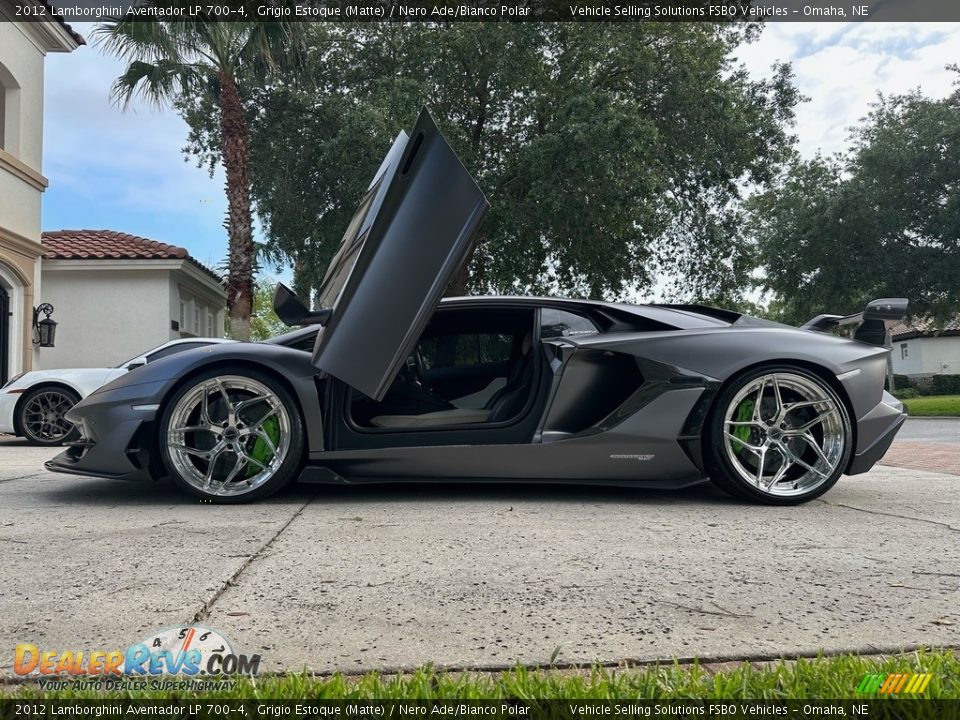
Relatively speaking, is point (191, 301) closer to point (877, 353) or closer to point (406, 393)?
point (406, 393)

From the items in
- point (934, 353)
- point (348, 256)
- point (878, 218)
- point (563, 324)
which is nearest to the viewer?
→ point (348, 256)

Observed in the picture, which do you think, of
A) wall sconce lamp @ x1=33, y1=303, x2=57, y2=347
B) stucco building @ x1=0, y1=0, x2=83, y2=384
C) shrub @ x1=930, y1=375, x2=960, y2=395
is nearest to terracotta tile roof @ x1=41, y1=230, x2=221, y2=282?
stucco building @ x1=0, y1=0, x2=83, y2=384

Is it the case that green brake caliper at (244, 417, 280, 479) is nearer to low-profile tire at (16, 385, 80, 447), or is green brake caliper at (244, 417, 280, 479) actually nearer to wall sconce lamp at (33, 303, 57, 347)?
low-profile tire at (16, 385, 80, 447)

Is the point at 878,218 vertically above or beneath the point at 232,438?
above

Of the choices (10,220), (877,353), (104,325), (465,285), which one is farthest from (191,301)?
(877,353)

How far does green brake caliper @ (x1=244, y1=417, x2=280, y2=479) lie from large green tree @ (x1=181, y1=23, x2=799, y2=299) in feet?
35.9

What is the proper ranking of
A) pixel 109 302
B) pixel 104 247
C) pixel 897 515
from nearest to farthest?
pixel 897 515 < pixel 109 302 < pixel 104 247

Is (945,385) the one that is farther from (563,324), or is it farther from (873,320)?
(563,324)

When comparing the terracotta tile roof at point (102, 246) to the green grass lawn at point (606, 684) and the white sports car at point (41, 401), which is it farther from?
the green grass lawn at point (606, 684)

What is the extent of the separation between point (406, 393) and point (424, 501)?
2.60ft

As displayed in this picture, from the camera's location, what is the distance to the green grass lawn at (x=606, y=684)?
1.32m

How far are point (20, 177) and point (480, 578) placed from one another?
1502cm

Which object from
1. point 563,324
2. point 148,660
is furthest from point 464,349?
point 148,660

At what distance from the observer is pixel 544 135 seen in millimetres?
14711
